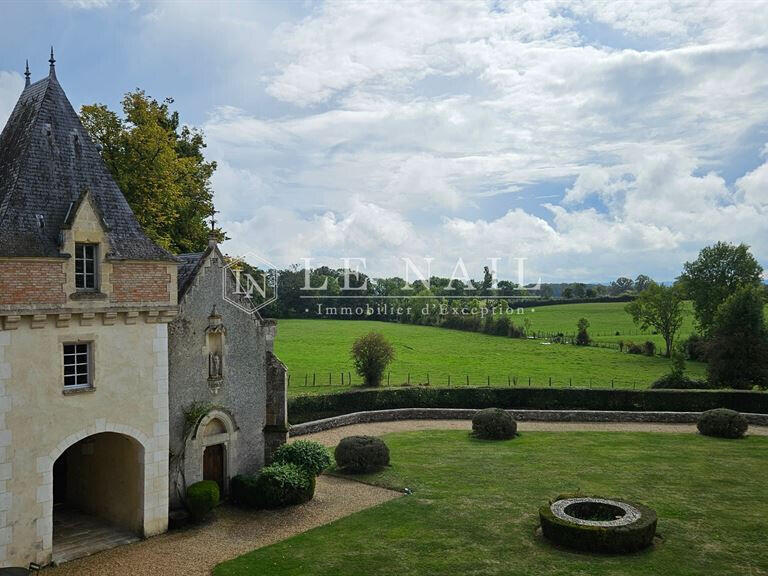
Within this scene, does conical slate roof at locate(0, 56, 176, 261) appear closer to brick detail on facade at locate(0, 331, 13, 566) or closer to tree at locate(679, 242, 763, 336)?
brick detail on facade at locate(0, 331, 13, 566)

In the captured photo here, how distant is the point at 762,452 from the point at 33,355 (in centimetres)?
2786

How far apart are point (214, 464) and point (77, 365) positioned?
5.95 meters

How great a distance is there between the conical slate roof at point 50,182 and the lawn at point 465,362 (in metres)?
22.6

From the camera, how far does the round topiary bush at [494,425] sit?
29312mm

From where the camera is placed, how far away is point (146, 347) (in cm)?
1705

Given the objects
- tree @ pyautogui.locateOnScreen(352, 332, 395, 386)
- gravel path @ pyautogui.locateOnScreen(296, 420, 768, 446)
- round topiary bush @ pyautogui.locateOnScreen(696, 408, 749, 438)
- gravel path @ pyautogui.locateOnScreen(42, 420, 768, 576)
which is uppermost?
tree @ pyautogui.locateOnScreen(352, 332, 395, 386)

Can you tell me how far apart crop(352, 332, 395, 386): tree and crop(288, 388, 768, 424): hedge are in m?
3.45

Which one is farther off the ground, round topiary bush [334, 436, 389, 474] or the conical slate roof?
the conical slate roof

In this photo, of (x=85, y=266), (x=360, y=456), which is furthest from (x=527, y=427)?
(x=85, y=266)

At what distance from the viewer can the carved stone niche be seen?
1925 cm

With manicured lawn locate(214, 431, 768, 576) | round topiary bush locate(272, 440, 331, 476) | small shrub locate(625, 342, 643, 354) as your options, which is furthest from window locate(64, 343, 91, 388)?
small shrub locate(625, 342, 643, 354)

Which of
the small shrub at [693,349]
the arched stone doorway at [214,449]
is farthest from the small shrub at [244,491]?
the small shrub at [693,349]

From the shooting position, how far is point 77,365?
1568 centimetres

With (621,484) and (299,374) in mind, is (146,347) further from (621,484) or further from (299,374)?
(299,374)
